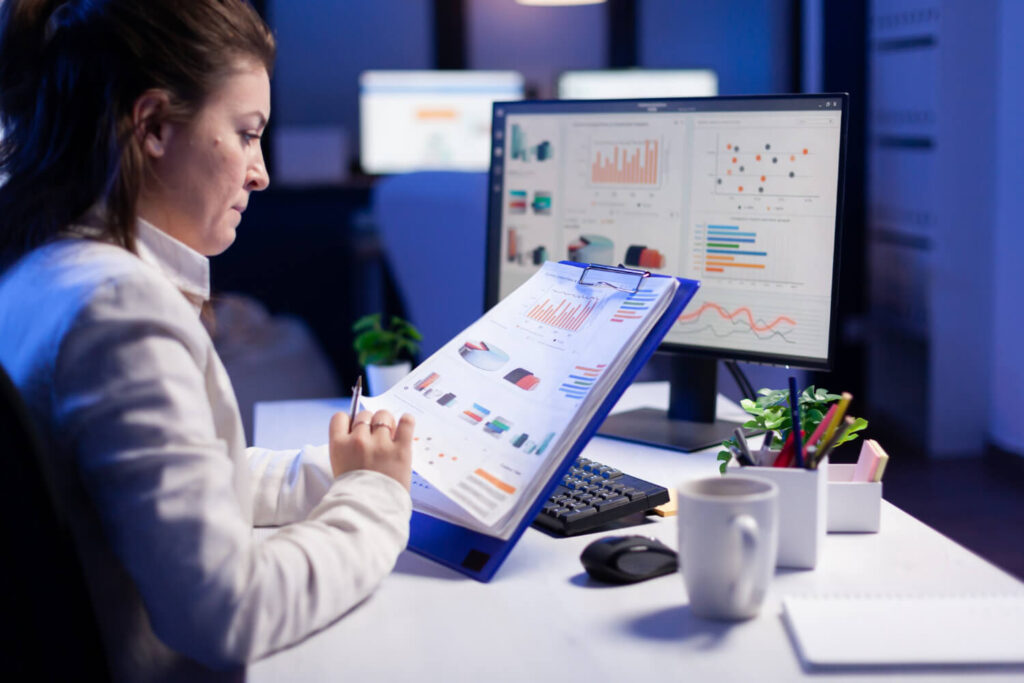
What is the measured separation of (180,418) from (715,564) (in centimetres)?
38

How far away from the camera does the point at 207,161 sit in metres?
0.84

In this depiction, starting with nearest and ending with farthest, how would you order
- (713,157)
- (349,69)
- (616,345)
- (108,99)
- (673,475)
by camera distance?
(108,99), (616,345), (673,475), (713,157), (349,69)

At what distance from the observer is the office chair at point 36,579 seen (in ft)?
2.24

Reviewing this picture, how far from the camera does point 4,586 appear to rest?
721 mm

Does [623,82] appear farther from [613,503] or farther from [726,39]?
[613,503]

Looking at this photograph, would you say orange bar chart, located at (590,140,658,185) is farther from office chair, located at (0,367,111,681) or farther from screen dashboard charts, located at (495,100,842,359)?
office chair, located at (0,367,111,681)

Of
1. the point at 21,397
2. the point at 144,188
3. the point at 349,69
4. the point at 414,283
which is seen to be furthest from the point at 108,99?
the point at 349,69

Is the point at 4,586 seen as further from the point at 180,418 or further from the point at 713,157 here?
the point at 713,157

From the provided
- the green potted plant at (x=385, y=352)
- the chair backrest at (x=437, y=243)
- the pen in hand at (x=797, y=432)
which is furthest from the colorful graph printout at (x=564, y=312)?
the chair backrest at (x=437, y=243)

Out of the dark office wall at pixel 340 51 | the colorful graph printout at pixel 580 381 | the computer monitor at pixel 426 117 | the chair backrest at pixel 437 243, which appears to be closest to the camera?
the colorful graph printout at pixel 580 381

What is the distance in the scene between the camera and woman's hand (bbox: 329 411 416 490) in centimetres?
89

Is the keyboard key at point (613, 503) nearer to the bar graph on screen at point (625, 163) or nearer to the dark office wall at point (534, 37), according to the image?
the bar graph on screen at point (625, 163)

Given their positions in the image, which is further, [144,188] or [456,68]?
[456,68]

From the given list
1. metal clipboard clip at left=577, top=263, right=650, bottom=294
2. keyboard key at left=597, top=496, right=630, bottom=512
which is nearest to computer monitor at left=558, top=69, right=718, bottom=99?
metal clipboard clip at left=577, top=263, right=650, bottom=294
